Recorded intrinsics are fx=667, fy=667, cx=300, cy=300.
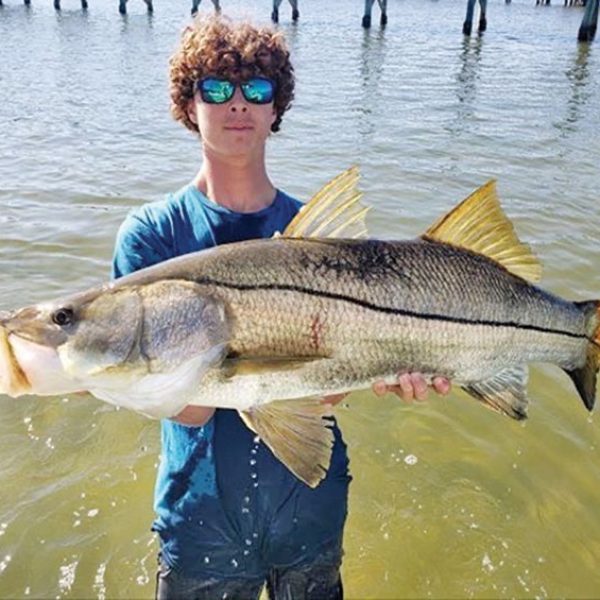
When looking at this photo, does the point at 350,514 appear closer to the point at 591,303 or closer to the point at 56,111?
the point at 591,303

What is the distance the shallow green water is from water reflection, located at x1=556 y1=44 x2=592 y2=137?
0.13m

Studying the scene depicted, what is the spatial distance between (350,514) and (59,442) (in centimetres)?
228

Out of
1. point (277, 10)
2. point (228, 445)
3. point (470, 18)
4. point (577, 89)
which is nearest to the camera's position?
point (228, 445)

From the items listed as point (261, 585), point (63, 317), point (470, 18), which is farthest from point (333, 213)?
point (470, 18)

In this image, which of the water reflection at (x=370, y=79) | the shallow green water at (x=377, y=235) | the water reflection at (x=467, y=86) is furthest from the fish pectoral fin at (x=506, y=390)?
the water reflection at (x=467, y=86)

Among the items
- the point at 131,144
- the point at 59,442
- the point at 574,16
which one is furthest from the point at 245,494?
the point at 574,16

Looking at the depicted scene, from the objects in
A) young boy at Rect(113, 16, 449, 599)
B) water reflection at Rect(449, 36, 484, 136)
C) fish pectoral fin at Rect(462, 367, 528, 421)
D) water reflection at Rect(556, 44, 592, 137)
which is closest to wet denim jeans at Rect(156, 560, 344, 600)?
young boy at Rect(113, 16, 449, 599)

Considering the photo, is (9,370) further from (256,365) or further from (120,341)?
(256,365)

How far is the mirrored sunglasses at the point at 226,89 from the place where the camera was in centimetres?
280

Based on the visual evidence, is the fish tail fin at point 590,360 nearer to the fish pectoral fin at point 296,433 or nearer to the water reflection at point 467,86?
the fish pectoral fin at point 296,433

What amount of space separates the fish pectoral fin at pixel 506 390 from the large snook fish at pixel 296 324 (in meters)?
0.05

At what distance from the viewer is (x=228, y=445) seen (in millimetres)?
2723

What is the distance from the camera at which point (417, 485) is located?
4.77 metres

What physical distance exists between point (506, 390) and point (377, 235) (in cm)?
647
